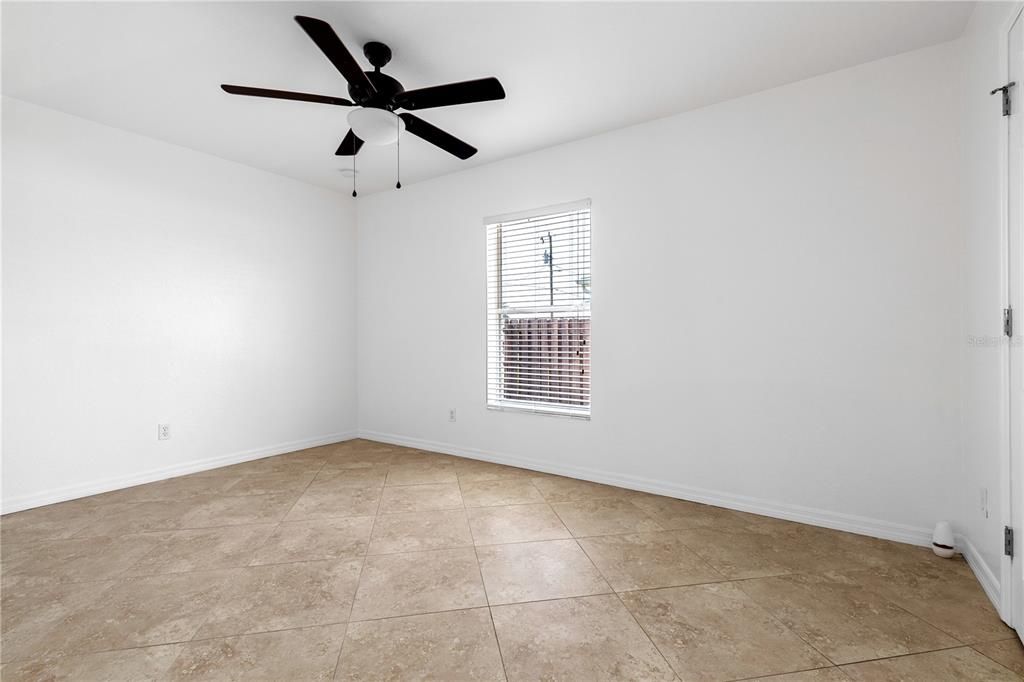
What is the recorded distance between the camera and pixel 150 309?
379 cm

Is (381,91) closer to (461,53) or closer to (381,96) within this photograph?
(381,96)

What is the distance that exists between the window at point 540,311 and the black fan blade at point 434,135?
1160 mm

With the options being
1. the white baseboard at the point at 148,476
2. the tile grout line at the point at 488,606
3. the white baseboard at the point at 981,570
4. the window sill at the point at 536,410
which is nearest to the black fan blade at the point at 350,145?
the window sill at the point at 536,410

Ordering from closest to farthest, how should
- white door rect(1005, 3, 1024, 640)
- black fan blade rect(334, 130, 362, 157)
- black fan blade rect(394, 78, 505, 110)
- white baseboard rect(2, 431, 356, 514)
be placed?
white door rect(1005, 3, 1024, 640), black fan blade rect(394, 78, 505, 110), black fan blade rect(334, 130, 362, 157), white baseboard rect(2, 431, 356, 514)

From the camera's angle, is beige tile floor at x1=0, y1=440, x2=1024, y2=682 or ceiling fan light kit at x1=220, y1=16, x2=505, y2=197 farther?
ceiling fan light kit at x1=220, y1=16, x2=505, y2=197

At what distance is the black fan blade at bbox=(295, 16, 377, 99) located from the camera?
1.87 meters

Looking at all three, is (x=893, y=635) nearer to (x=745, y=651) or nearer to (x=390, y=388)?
(x=745, y=651)

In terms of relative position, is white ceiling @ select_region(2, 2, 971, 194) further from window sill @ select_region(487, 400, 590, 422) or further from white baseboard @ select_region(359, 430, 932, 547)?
white baseboard @ select_region(359, 430, 932, 547)

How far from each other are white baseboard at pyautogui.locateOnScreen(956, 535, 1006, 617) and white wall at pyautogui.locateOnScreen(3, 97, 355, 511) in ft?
17.0

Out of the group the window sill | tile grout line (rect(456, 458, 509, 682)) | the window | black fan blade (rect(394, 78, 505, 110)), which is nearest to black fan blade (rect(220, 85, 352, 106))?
black fan blade (rect(394, 78, 505, 110))

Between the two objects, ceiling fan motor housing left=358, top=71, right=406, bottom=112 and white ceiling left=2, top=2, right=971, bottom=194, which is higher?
white ceiling left=2, top=2, right=971, bottom=194

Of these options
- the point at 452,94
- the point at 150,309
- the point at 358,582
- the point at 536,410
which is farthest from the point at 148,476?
the point at 452,94

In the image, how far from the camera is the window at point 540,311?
386 centimetres

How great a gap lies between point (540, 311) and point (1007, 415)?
9.51 feet
